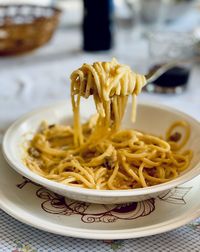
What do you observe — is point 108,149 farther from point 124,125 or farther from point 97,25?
point 97,25

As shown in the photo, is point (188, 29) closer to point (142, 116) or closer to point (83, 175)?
point (142, 116)

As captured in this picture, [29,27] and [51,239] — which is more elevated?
[29,27]

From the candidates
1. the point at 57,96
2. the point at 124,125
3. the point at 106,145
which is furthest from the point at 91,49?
the point at 106,145

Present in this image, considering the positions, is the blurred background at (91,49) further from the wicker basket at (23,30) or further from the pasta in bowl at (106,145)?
the pasta in bowl at (106,145)

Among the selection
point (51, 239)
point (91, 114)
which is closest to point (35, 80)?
point (91, 114)

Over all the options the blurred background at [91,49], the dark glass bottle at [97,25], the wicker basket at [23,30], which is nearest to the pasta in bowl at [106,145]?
the blurred background at [91,49]
